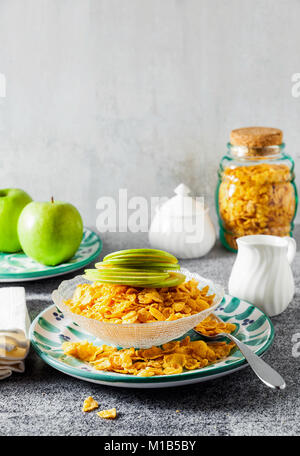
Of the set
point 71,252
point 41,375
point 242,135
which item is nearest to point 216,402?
point 41,375

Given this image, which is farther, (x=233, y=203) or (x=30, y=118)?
(x=30, y=118)

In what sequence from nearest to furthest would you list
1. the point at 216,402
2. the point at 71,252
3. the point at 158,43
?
the point at 216,402 → the point at 71,252 → the point at 158,43

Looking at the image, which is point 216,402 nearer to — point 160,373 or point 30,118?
point 160,373

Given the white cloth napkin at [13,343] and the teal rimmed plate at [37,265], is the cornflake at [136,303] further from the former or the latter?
the teal rimmed plate at [37,265]

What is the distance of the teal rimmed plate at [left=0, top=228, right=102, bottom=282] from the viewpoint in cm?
104

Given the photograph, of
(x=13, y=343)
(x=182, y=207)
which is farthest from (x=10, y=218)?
(x=13, y=343)

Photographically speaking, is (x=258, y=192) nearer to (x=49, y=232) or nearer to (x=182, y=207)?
(x=182, y=207)

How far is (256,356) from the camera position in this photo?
2.19ft

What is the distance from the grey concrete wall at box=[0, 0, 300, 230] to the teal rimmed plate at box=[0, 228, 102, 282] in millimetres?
252

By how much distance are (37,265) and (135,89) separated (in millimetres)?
502

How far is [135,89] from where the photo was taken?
133cm

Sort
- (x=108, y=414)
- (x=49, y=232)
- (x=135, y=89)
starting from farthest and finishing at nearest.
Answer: (x=135, y=89) → (x=49, y=232) → (x=108, y=414)

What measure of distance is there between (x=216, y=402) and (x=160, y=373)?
7 centimetres

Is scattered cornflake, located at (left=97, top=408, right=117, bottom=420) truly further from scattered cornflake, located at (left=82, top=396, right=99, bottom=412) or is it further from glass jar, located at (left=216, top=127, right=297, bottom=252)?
glass jar, located at (left=216, top=127, right=297, bottom=252)
